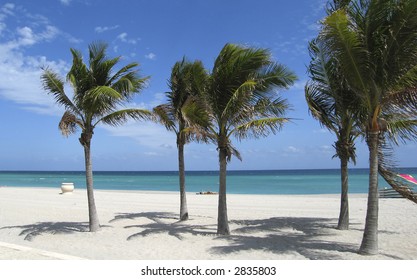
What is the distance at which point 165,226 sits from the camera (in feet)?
38.6

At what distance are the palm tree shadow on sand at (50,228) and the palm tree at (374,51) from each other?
26.2 ft

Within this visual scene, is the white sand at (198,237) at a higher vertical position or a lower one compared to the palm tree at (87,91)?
lower

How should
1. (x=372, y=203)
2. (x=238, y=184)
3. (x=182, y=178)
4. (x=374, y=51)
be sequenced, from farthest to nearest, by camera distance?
1. (x=238, y=184)
2. (x=182, y=178)
3. (x=372, y=203)
4. (x=374, y=51)

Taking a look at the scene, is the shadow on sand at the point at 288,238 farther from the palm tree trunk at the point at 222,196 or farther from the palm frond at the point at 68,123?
the palm frond at the point at 68,123

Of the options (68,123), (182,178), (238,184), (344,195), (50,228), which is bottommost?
(238,184)

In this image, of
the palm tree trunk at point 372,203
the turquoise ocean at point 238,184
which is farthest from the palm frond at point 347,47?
the turquoise ocean at point 238,184

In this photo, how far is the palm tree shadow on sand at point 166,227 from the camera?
1035 cm

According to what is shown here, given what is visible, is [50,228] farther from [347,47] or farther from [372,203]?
[347,47]

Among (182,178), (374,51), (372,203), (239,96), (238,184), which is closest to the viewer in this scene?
(374,51)

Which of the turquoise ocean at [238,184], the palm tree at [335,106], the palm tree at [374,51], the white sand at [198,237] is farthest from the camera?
the turquoise ocean at [238,184]

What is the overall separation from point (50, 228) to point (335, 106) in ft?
29.3

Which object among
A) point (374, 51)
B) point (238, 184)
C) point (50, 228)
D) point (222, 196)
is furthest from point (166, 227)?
point (238, 184)

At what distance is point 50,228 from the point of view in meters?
11.6

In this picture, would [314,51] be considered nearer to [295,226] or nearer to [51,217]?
[295,226]
